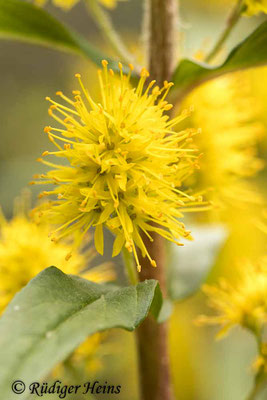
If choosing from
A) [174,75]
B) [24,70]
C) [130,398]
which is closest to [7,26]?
[174,75]

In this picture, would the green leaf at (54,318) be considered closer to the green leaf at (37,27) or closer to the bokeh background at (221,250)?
the green leaf at (37,27)

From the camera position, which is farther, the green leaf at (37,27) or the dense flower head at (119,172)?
the green leaf at (37,27)

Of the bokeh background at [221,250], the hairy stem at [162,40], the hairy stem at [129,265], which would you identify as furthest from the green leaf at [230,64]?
the hairy stem at [129,265]

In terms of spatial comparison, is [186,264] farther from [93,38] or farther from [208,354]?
[93,38]

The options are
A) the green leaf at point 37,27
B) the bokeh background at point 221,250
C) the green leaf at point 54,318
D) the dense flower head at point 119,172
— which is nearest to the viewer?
the green leaf at point 54,318

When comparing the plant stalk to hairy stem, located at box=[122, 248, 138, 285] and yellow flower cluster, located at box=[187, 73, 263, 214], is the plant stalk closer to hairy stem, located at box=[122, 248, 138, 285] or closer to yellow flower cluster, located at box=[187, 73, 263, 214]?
hairy stem, located at box=[122, 248, 138, 285]

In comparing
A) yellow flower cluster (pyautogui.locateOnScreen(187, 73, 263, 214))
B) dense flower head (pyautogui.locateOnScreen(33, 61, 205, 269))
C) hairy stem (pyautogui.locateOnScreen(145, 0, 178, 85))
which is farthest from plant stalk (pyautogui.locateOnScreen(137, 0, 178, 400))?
yellow flower cluster (pyautogui.locateOnScreen(187, 73, 263, 214))
